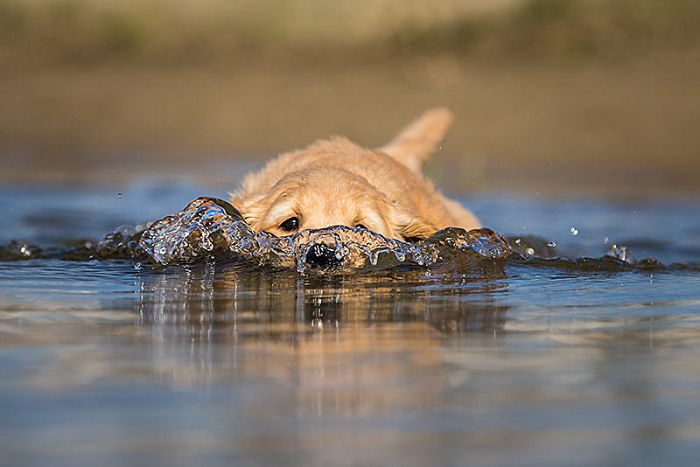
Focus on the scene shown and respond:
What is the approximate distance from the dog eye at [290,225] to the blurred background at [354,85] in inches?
232

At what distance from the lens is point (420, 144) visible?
660cm

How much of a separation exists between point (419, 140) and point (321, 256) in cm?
250

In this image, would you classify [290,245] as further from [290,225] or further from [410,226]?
[410,226]

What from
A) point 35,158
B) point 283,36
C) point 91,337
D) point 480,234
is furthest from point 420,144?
point 283,36

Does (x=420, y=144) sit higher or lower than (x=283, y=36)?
lower

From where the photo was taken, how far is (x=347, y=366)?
2561mm

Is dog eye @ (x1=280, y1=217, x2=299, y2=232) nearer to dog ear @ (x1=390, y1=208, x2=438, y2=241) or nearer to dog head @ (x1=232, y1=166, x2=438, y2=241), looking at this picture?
dog head @ (x1=232, y1=166, x2=438, y2=241)

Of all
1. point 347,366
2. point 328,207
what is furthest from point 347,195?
point 347,366

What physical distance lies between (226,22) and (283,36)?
1223 millimetres

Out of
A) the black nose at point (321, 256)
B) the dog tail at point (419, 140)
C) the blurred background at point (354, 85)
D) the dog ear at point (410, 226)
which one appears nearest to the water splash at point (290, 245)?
the black nose at point (321, 256)

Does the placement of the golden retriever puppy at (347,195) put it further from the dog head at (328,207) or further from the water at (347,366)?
the water at (347,366)

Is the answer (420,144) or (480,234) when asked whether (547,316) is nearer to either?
(480,234)

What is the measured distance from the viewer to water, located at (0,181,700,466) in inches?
76.9

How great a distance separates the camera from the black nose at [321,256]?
4328mm
